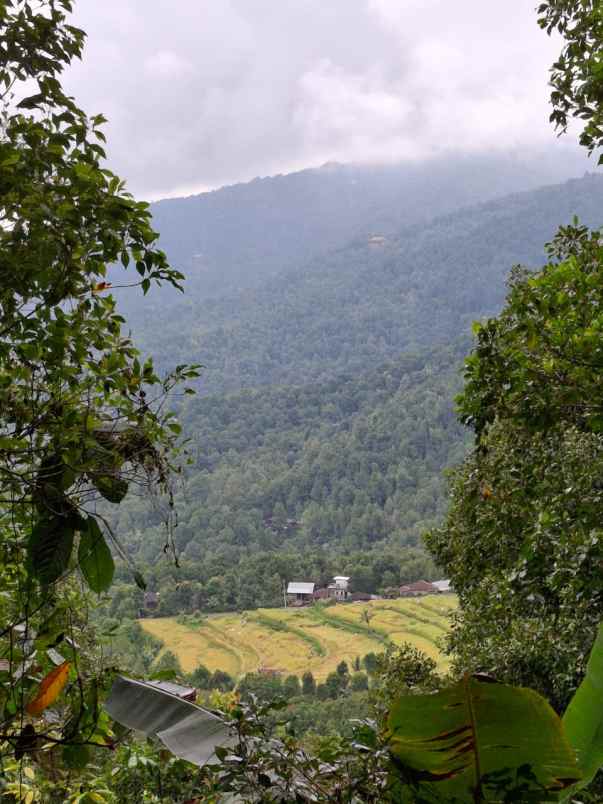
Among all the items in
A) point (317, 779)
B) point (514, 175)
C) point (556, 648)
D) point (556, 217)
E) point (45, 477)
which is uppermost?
point (514, 175)

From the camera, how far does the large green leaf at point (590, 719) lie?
3.32ft

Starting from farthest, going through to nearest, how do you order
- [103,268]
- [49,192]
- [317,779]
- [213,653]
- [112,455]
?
1. [213,653]
2. [103,268]
3. [49,192]
4. [112,455]
5. [317,779]

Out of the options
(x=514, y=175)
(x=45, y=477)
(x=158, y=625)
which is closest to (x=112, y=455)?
(x=45, y=477)

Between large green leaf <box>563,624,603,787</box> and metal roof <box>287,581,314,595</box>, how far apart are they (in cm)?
3214

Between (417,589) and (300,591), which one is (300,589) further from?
(417,589)

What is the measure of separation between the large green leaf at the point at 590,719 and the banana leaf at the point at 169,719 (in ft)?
2.24

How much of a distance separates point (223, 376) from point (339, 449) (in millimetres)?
24305

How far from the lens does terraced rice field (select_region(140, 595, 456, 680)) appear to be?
2636 centimetres

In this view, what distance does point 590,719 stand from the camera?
1.04m

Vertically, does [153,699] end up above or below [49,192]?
below

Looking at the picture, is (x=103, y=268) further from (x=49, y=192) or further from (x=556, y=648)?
(x=556, y=648)

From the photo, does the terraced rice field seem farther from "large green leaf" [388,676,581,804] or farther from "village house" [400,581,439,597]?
"large green leaf" [388,676,581,804]

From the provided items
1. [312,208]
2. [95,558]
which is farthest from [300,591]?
[312,208]

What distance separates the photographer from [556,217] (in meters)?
105
